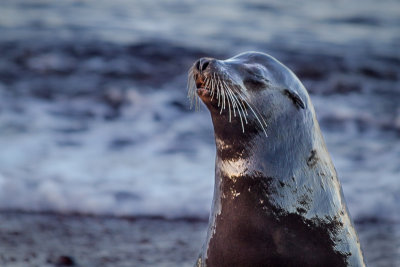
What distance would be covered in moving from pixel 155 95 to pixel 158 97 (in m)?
0.13

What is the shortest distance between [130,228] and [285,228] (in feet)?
9.28

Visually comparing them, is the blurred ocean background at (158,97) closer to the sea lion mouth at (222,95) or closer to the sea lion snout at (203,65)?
the sea lion mouth at (222,95)

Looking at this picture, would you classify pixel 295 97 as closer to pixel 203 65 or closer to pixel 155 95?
pixel 203 65

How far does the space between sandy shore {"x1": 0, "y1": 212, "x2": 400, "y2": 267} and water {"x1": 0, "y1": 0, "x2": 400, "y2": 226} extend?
0.26 meters

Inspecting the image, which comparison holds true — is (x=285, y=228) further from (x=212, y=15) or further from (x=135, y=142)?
(x=212, y=15)

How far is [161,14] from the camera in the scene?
16.3 m

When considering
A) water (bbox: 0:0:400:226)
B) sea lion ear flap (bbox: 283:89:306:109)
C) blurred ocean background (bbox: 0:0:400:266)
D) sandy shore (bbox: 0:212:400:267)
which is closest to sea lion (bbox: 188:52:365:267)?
sea lion ear flap (bbox: 283:89:306:109)

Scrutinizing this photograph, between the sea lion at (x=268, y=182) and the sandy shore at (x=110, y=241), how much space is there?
1.74m

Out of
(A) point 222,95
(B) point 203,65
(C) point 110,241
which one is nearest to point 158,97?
(C) point 110,241

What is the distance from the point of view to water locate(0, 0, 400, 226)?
22.5 ft

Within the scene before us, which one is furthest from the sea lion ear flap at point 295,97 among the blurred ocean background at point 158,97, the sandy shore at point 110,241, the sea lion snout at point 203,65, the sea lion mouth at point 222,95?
the blurred ocean background at point 158,97

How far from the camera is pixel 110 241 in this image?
225 inches

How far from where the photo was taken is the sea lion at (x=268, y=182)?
3.45m

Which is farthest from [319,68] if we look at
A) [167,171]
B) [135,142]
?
[167,171]
